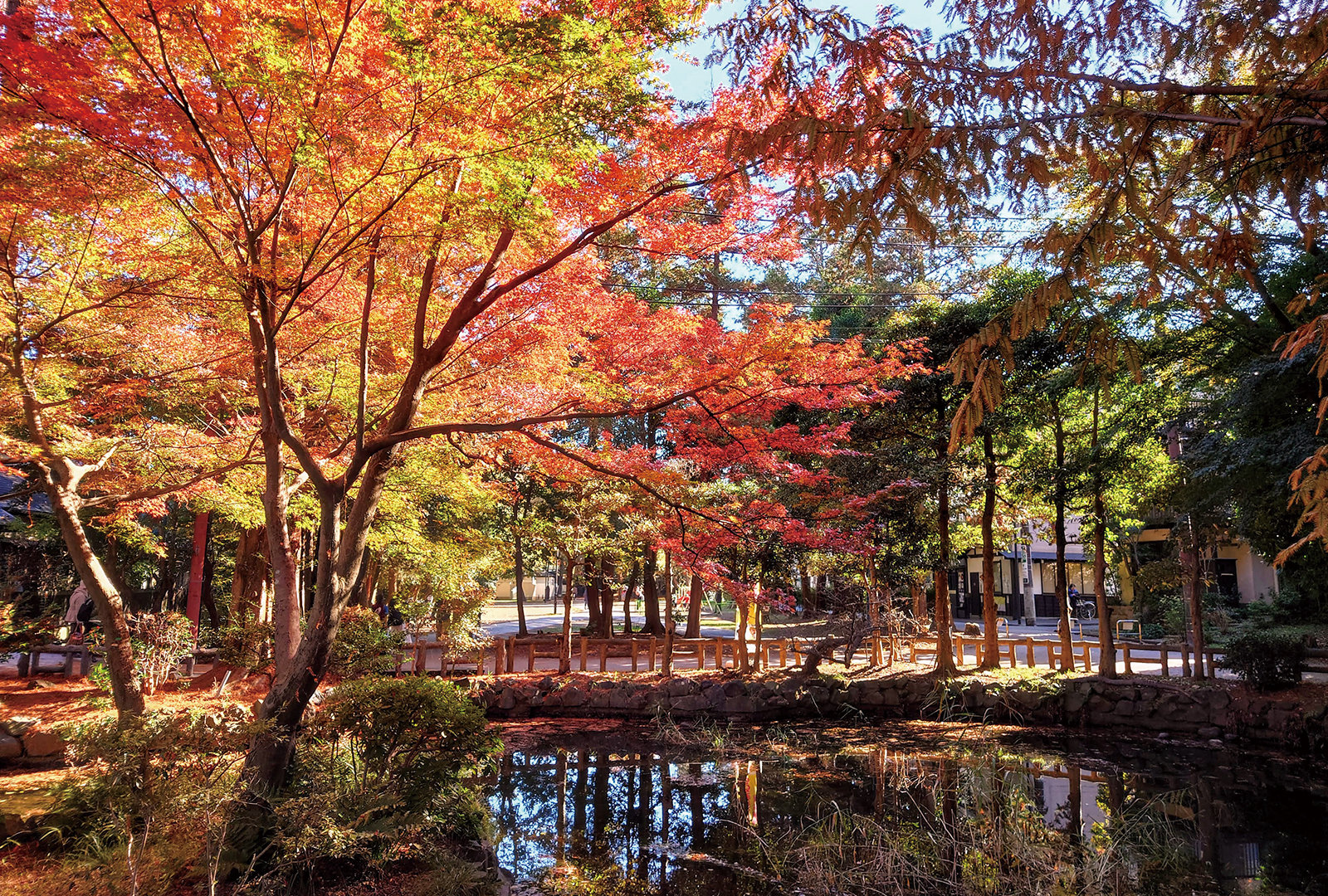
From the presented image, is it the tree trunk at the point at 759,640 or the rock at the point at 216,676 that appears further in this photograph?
the tree trunk at the point at 759,640

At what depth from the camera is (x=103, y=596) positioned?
22.2 ft

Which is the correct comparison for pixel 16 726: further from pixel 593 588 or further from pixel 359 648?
pixel 593 588

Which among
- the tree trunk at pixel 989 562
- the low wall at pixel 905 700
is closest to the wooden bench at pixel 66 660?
the low wall at pixel 905 700

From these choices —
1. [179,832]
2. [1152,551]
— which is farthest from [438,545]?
[1152,551]

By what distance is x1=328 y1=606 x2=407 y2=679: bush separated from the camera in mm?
9156

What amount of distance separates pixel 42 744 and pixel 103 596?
248cm

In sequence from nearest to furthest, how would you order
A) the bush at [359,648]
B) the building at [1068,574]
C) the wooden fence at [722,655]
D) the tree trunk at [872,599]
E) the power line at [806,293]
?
the bush at [359,648] < the tree trunk at [872,599] < the wooden fence at [722,655] < the power line at [806,293] < the building at [1068,574]

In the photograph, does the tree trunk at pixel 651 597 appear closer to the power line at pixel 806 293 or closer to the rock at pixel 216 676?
the power line at pixel 806 293

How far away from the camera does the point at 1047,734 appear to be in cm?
1095

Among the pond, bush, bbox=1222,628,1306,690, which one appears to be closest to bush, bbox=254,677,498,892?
the pond

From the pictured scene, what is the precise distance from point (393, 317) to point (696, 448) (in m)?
5.01

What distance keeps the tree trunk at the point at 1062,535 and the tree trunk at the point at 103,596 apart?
12.6 meters

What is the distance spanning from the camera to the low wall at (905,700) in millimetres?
11109

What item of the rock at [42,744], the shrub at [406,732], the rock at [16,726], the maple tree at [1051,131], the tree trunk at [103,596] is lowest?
the rock at [42,744]
